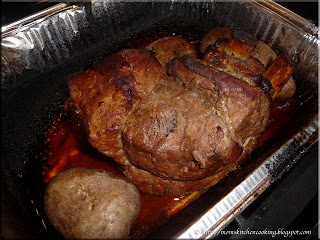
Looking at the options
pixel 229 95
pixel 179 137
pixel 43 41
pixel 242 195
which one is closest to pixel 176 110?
pixel 179 137

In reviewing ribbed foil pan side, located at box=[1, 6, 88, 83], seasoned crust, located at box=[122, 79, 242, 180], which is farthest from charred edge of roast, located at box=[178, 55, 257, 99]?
ribbed foil pan side, located at box=[1, 6, 88, 83]

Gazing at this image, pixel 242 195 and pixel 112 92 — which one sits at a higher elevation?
pixel 112 92

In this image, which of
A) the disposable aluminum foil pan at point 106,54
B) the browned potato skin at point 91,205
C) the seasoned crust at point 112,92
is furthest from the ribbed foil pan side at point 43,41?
the browned potato skin at point 91,205

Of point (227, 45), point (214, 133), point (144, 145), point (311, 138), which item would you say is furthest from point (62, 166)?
point (311, 138)

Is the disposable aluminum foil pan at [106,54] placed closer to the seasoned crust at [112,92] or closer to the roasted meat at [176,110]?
the roasted meat at [176,110]

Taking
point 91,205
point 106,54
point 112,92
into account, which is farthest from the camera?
point 106,54

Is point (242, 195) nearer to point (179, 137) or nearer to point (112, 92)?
point (179, 137)

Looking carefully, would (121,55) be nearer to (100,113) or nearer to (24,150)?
(100,113)
